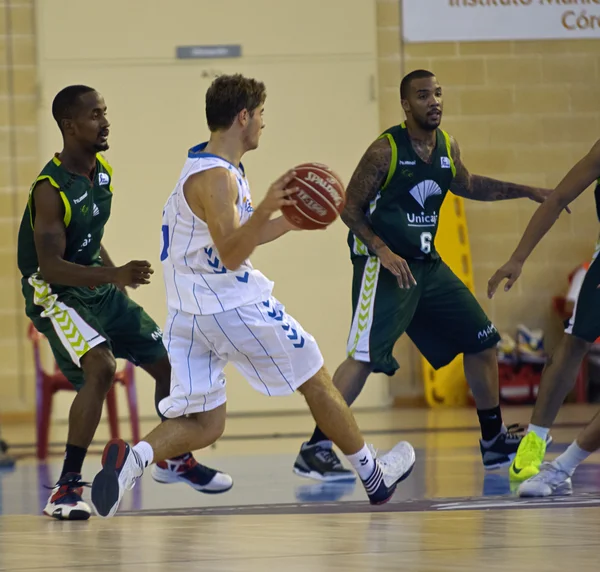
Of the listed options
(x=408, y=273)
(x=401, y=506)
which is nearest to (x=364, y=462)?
(x=401, y=506)

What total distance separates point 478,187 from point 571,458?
160 centimetres

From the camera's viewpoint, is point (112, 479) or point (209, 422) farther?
point (209, 422)

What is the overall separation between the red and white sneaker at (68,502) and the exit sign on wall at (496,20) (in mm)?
5815

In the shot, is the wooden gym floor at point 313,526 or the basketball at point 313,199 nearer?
the wooden gym floor at point 313,526

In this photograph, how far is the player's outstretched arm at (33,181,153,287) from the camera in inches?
178

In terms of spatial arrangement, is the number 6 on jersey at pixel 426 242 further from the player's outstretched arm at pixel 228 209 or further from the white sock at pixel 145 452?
the white sock at pixel 145 452

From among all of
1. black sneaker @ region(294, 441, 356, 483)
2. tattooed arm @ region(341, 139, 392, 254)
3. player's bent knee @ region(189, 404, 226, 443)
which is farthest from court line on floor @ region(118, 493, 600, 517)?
tattooed arm @ region(341, 139, 392, 254)

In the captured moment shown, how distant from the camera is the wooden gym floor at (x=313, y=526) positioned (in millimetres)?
3223

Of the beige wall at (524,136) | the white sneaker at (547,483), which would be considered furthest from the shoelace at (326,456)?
the beige wall at (524,136)

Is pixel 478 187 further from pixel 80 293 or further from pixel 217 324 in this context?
pixel 217 324

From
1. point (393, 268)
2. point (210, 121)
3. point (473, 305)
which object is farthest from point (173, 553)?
point (473, 305)

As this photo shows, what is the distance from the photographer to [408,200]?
17.9 feet

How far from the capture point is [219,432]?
434 centimetres

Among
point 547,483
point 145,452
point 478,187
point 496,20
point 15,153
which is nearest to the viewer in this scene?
point 145,452
